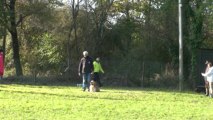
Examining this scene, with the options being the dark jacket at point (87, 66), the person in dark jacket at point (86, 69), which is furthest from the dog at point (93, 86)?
the dark jacket at point (87, 66)

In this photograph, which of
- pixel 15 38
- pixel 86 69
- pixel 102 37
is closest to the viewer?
pixel 86 69

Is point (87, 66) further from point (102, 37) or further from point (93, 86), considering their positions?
point (102, 37)

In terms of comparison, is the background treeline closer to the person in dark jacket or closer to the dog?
the person in dark jacket

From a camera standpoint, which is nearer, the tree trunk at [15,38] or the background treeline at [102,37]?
the background treeline at [102,37]

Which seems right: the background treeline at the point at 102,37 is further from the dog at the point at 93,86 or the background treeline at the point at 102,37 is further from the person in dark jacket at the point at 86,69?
the dog at the point at 93,86

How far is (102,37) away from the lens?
138 ft

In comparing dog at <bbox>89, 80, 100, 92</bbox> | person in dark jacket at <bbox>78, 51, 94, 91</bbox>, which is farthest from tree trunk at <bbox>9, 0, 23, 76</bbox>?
dog at <bbox>89, 80, 100, 92</bbox>

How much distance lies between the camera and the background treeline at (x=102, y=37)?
38031 millimetres

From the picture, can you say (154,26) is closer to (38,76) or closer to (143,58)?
→ (143,58)

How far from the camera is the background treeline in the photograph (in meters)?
38.0

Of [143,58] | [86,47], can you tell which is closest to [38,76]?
[86,47]

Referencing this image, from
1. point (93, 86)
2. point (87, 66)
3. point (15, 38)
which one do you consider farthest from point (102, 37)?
point (93, 86)

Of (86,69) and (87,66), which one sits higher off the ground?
(87,66)

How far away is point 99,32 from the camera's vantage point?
1644 inches
